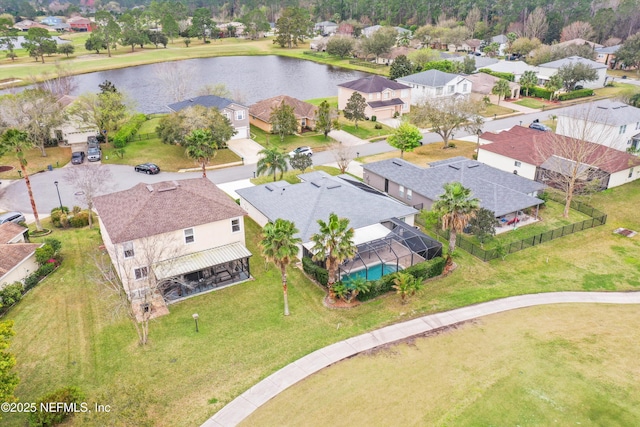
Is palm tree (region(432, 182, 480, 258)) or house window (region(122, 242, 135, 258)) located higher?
palm tree (region(432, 182, 480, 258))

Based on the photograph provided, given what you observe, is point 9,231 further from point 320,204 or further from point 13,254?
point 320,204

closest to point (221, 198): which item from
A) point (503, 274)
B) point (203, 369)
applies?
point (203, 369)

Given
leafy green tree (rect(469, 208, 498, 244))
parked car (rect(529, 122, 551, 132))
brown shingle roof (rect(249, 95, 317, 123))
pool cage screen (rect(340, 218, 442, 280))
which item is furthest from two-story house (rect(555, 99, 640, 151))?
brown shingle roof (rect(249, 95, 317, 123))

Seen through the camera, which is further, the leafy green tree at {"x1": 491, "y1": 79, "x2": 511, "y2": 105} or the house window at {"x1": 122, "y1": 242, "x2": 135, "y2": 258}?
the leafy green tree at {"x1": 491, "y1": 79, "x2": 511, "y2": 105}

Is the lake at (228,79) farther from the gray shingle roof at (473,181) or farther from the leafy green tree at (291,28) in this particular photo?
the gray shingle roof at (473,181)

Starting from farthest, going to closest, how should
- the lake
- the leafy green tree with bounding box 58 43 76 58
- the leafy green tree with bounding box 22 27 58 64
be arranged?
the leafy green tree with bounding box 58 43 76 58
the leafy green tree with bounding box 22 27 58 64
the lake

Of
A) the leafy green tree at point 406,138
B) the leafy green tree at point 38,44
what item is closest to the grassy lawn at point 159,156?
the leafy green tree at point 406,138

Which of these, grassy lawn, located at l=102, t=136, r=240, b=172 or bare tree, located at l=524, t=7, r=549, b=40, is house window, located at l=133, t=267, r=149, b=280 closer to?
grassy lawn, located at l=102, t=136, r=240, b=172
